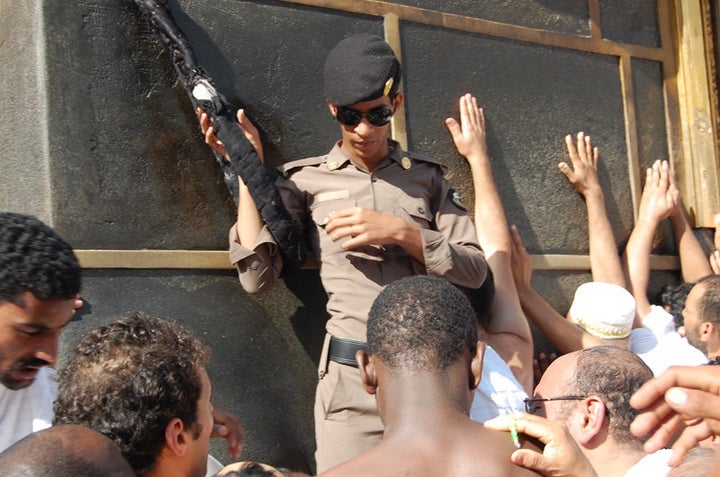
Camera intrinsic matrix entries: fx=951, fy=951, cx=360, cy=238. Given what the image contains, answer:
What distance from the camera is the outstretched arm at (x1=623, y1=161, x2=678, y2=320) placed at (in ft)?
17.3

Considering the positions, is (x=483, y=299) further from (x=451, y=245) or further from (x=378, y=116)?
(x=378, y=116)

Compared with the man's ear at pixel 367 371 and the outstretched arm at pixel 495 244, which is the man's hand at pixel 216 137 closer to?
the outstretched arm at pixel 495 244

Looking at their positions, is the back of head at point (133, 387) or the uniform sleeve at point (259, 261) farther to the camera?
the uniform sleeve at point (259, 261)

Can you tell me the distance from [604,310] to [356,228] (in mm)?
1754

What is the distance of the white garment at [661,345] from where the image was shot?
188 inches

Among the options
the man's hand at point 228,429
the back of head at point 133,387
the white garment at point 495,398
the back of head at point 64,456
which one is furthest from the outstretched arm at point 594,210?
the back of head at point 64,456

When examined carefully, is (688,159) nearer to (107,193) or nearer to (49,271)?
(107,193)

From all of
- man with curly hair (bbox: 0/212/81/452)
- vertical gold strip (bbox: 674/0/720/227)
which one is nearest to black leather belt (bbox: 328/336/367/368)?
man with curly hair (bbox: 0/212/81/452)

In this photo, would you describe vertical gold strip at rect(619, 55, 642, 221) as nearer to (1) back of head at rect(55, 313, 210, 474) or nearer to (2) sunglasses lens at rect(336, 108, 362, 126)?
(2) sunglasses lens at rect(336, 108, 362, 126)

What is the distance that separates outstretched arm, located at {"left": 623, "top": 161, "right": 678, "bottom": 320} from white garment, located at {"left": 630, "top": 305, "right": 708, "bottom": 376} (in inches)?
2.9

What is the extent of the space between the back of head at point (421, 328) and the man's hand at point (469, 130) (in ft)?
7.31

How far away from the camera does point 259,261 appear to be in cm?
386

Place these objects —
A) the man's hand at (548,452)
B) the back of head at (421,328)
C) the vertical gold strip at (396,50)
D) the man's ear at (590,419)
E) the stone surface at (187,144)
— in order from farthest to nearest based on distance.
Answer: the vertical gold strip at (396,50), the stone surface at (187,144), the man's ear at (590,419), the back of head at (421,328), the man's hand at (548,452)

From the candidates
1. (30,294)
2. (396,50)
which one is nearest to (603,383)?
(30,294)
